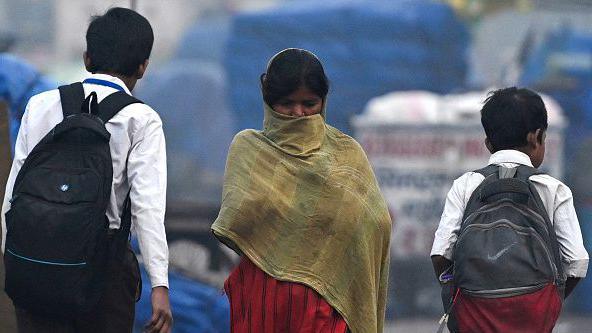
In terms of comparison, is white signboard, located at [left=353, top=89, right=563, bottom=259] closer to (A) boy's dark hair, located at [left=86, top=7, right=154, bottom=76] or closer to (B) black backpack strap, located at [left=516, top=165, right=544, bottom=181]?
(B) black backpack strap, located at [left=516, top=165, right=544, bottom=181]

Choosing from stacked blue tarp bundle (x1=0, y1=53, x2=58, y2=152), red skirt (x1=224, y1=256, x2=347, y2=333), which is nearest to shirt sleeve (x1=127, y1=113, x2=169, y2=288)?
red skirt (x1=224, y1=256, x2=347, y2=333)

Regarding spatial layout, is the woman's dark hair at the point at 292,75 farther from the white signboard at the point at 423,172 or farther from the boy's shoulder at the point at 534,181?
the white signboard at the point at 423,172

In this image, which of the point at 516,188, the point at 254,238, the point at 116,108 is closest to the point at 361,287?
the point at 254,238

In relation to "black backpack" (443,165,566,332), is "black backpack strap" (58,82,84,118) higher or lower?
higher

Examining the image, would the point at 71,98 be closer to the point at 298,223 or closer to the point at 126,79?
the point at 126,79

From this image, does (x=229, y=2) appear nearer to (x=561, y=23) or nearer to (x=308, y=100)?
(x=561, y=23)

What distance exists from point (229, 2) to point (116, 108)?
7.97 ft

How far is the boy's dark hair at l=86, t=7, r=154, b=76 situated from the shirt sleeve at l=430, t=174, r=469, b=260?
1.01 metres

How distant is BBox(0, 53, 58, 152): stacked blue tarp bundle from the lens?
475 cm

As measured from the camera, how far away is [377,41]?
19.0 feet

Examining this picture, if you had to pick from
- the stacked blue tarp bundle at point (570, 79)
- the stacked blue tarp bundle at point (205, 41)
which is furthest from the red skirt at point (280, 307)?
the stacked blue tarp bundle at point (570, 79)

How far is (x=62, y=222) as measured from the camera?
10.1 ft

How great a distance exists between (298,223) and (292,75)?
1.33 ft

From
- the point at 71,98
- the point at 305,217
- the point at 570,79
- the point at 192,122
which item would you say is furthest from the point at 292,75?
the point at 570,79
